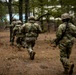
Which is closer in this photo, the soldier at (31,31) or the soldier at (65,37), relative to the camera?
the soldier at (65,37)

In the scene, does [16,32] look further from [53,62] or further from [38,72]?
[38,72]

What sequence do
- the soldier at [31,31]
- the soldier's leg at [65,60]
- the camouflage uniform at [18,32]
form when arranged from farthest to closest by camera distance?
the camouflage uniform at [18,32] < the soldier at [31,31] < the soldier's leg at [65,60]

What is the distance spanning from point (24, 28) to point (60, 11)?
1184 centimetres

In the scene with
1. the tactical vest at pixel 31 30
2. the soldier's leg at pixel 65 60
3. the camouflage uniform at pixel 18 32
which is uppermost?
the tactical vest at pixel 31 30

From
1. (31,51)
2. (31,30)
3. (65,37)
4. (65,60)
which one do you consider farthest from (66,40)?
(31,51)

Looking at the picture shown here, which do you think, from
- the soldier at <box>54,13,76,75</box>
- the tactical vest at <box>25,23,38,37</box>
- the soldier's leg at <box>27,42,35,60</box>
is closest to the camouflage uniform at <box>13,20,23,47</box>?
the soldier's leg at <box>27,42,35,60</box>

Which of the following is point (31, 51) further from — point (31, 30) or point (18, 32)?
point (18, 32)

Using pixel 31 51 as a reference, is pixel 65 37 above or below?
above

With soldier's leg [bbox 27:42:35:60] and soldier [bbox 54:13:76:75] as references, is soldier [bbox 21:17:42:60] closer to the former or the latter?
soldier's leg [bbox 27:42:35:60]

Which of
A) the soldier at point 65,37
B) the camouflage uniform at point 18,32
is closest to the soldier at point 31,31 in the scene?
the soldier at point 65,37

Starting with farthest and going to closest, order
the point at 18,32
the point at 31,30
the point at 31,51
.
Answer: the point at 18,32 → the point at 31,51 → the point at 31,30

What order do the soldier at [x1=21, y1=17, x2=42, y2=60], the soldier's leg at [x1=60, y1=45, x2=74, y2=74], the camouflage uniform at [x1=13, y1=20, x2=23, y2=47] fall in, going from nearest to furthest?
1. the soldier's leg at [x1=60, y1=45, x2=74, y2=74]
2. the soldier at [x1=21, y1=17, x2=42, y2=60]
3. the camouflage uniform at [x1=13, y1=20, x2=23, y2=47]

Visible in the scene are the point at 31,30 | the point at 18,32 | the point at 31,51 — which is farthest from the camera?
the point at 18,32

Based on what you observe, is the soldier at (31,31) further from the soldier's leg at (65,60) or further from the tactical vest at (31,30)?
the soldier's leg at (65,60)
